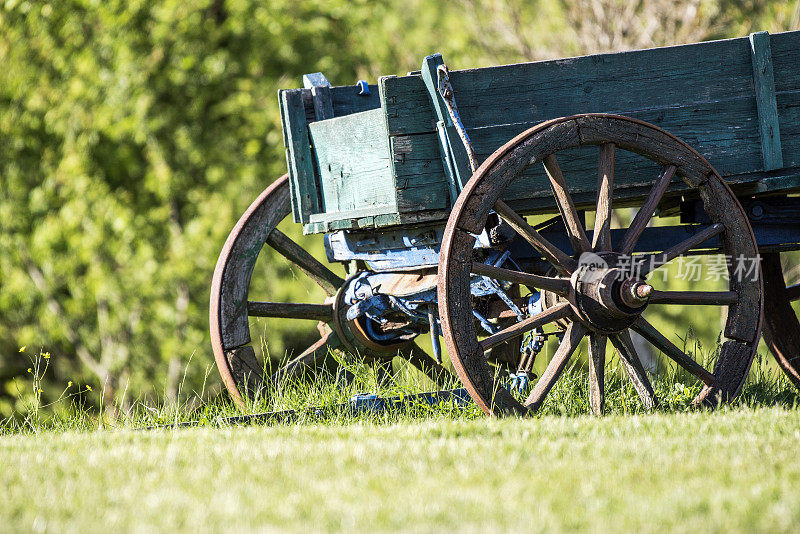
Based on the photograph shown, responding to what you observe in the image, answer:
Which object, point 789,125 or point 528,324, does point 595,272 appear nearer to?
point 528,324

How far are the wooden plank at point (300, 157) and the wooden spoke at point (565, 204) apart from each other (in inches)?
47.3

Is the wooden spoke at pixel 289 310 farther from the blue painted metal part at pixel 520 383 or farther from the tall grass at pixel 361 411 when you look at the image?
the blue painted metal part at pixel 520 383

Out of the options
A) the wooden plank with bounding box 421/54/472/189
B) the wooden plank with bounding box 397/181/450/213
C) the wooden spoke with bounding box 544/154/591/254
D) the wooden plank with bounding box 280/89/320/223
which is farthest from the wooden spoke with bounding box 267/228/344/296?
the wooden spoke with bounding box 544/154/591/254

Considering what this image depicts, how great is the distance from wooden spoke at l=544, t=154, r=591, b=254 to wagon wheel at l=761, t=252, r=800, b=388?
5.16 ft

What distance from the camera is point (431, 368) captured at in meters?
4.97

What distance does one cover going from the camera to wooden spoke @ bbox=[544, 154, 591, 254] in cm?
353

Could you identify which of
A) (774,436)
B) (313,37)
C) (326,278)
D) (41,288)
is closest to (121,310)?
(41,288)

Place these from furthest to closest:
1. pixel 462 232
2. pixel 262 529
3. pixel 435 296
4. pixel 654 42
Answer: pixel 654 42 < pixel 435 296 < pixel 462 232 < pixel 262 529

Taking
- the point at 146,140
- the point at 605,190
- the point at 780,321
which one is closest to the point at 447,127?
the point at 605,190

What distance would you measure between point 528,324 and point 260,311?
1.48m

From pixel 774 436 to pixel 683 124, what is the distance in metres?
1.43

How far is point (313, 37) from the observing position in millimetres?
9102

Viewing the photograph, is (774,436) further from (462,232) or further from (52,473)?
(52,473)

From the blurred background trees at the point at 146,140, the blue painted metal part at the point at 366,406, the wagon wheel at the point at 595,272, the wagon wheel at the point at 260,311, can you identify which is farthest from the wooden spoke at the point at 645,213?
the blurred background trees at the point at 146,140
